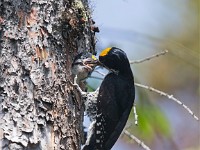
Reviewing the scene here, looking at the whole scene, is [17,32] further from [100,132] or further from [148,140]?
[148,140]

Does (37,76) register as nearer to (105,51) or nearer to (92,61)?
(92,61)

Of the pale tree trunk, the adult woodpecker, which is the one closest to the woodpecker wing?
the adult woodpecker

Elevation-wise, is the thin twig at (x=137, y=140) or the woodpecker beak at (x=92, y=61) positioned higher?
the woodpecker beak at (x=92, y=61)

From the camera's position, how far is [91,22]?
3.32 m

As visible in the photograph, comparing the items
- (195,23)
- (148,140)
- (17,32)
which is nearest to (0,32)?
(17,32)

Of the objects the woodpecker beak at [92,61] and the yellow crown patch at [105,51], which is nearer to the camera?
the woodpecker beak at [92,61]

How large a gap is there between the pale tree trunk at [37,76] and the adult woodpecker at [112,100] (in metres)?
0.42

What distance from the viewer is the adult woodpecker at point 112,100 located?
134 inches

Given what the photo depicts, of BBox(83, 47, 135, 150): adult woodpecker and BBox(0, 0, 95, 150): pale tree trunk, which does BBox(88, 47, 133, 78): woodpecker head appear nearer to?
BBox(83, 47, 135, 150): adult woodpecker

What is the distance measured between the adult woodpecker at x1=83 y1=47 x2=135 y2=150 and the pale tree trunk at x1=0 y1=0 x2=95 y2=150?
415 mm

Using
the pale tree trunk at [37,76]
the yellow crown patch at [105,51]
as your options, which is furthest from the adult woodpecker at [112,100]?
the pale tree trunk at [37,76]

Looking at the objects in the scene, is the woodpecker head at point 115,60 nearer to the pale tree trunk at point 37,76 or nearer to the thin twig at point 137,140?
the thin twig at point 137,140

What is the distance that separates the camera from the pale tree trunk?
2719 mm

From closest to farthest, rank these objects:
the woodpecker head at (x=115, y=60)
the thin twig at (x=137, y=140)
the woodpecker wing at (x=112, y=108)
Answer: the thin twig at (x=137, y=140) → the woodpecker wing at (x=112, y=108) → the woodpecker head at (x=115, y=60)
